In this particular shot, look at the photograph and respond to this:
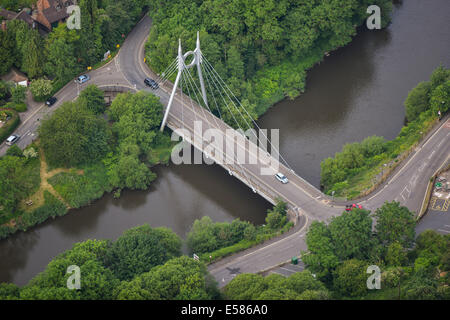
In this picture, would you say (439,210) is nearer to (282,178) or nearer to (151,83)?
(282,178)

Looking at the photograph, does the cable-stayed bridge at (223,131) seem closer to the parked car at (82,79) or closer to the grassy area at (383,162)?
the grassy area at (383,162)

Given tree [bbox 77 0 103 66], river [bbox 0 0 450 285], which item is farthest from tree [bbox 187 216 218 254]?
tree [bbox 77 0 103 66]

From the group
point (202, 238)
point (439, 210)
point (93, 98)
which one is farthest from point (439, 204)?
point (93, 98)

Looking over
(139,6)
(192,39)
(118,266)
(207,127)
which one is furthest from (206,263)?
(139,6)

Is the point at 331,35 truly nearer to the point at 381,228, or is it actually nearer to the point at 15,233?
the point at 381,228

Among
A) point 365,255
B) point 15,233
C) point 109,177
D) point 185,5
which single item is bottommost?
point 365,255

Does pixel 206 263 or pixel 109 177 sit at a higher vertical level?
pixel 109 177
